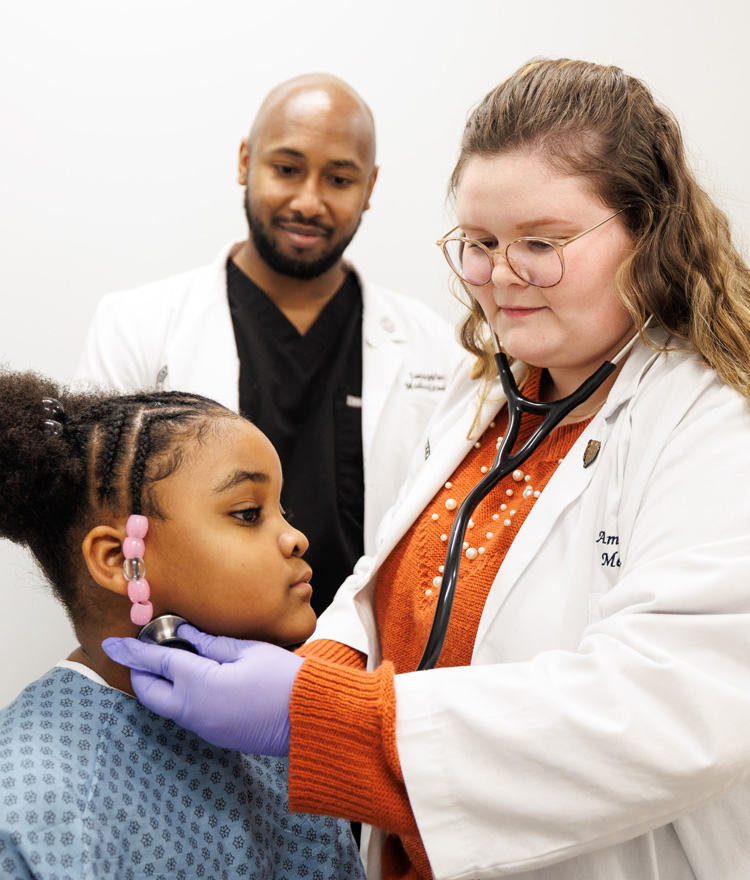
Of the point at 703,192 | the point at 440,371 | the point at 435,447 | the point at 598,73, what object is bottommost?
the point at 435,447

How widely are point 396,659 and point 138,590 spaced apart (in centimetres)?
42

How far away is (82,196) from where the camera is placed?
2121mm

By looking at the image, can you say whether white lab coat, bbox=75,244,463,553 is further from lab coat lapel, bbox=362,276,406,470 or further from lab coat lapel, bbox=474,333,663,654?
lab coat lapel, bbox=474,333,663,654

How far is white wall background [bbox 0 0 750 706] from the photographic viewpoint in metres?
2.08

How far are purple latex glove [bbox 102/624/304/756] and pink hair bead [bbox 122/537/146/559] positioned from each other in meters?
0.10

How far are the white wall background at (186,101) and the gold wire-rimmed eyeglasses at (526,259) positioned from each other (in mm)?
1199

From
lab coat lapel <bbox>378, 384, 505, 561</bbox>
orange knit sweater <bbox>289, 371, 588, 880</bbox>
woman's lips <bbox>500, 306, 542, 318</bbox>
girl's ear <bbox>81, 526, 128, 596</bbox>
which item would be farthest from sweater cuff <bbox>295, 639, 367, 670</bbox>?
woman's lips <bbox>500, 306, 542, 318</bbox>

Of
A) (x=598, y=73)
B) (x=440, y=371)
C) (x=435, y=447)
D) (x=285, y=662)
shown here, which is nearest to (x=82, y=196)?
(x=440, y=371)

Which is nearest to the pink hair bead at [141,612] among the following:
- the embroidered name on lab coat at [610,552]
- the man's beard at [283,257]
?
the embroidered name on lab coat at [610,552]

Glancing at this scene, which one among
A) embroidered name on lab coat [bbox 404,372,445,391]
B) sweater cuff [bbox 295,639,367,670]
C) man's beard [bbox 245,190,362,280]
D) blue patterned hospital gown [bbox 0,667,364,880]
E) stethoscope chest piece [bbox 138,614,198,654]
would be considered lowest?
blue patterned hospital gown [bbox 0,667,364,880]

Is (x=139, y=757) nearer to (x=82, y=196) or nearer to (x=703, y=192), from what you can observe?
(x=703, y=192)

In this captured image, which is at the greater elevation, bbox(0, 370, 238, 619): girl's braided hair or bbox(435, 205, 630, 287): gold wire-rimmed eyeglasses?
bbox(435, 205, 630, 287): gold wire-rimmed eyeglasses

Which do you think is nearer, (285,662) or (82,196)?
(285,662)

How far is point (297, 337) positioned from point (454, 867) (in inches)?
53.6
